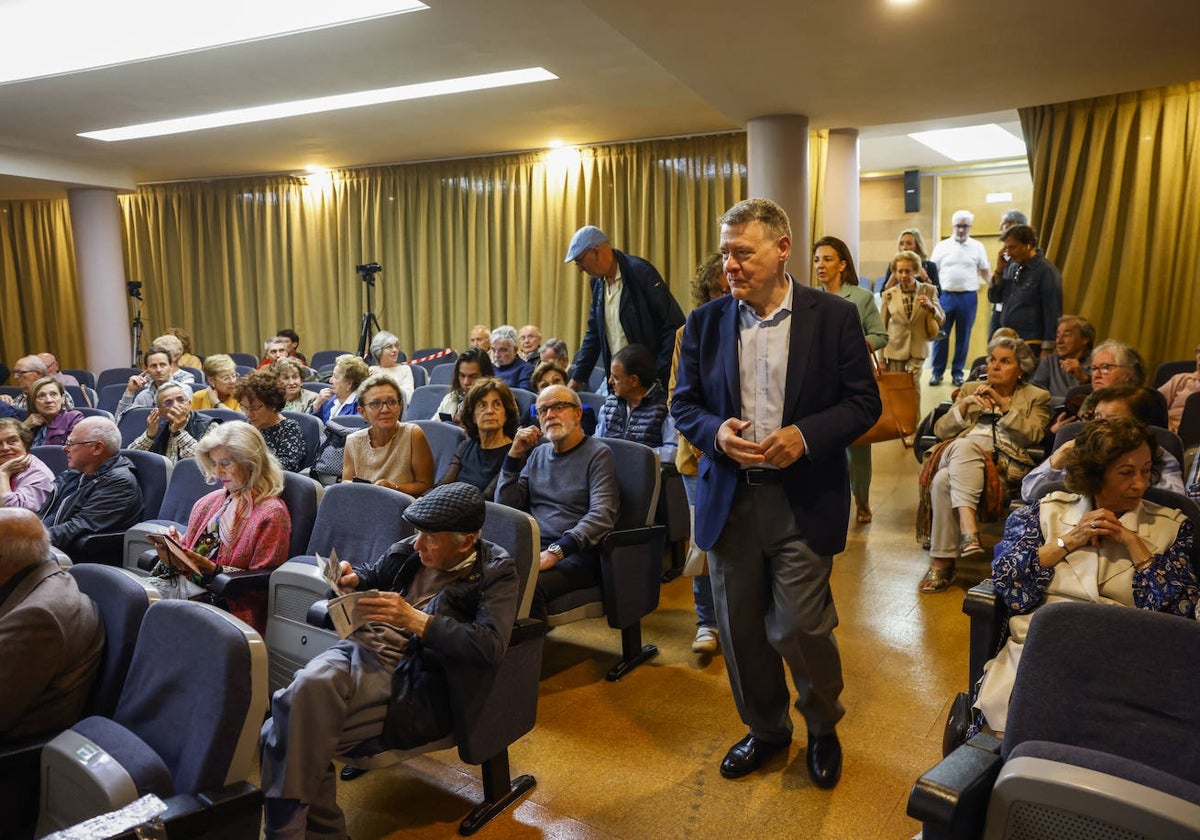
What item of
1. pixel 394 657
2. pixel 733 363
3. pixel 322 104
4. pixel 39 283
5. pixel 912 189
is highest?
pixel 322 104

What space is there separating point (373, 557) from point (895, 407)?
6.32 feet

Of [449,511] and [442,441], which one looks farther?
[442,441]

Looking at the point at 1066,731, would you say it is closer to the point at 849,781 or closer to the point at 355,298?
the point at 849,781

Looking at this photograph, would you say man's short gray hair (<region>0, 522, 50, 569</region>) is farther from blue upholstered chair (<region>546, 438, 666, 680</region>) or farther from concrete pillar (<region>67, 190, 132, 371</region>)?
concrete pillar (<region>67, 190, 132, 371</region>)

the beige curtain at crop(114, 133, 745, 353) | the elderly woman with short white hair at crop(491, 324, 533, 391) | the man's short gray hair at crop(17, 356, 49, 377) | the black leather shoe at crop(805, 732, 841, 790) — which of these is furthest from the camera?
the beige curtain at crop(114, 133, 745, 353)

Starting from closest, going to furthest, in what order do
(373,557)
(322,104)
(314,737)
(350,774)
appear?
1. (314,737)
2. (350,774)
3. (373,557)
4. (322,104)

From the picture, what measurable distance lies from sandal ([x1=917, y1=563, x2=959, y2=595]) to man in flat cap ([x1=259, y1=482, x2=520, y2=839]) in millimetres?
2326

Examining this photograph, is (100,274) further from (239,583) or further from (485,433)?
(239,583)

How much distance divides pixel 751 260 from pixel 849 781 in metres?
1.45

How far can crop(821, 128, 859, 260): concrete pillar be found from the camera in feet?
24.5

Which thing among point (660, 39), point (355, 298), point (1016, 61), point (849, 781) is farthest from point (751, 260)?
point (355, 298)

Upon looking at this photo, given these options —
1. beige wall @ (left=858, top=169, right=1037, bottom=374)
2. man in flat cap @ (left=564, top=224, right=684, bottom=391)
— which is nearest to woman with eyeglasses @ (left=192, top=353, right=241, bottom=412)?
man in flat cap @ (left=564, top=224, right=684, bottom=391)

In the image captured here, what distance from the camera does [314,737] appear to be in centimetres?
199

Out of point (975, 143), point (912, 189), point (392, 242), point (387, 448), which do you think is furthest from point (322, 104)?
point (912, 189)
